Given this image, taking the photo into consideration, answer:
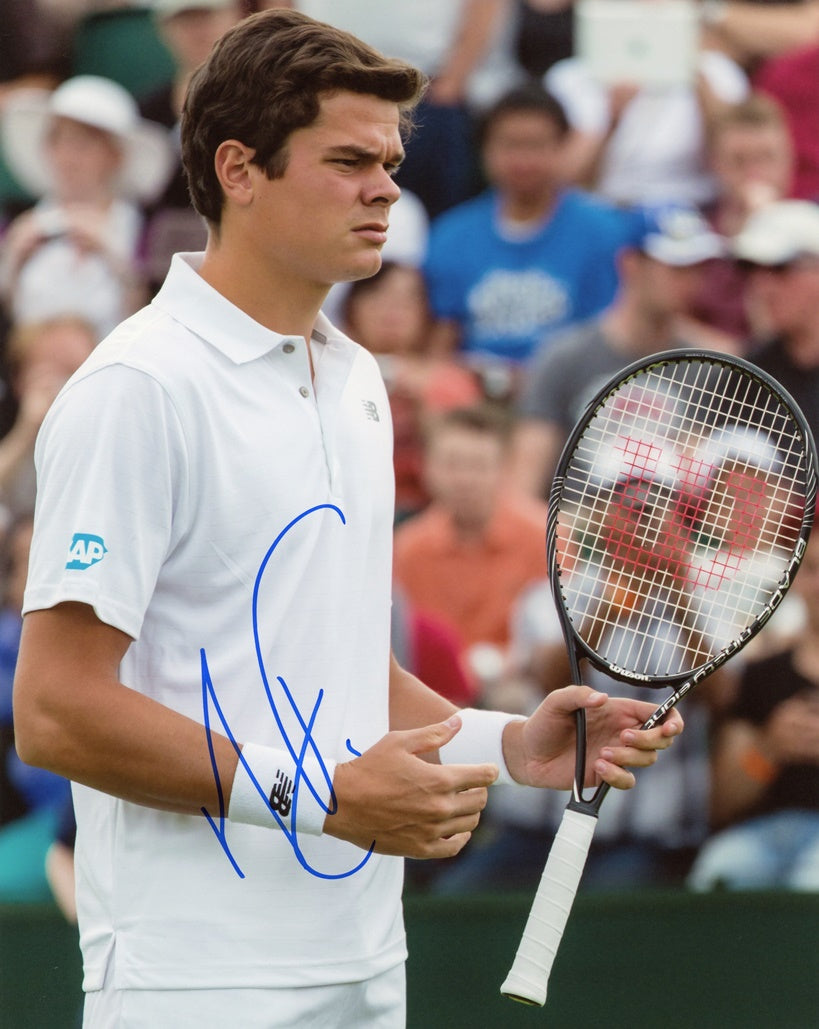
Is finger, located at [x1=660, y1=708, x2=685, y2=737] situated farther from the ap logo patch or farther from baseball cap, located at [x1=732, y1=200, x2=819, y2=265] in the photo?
baseball cap, located at [x1=732, y1=200, x2=819, y2=265]

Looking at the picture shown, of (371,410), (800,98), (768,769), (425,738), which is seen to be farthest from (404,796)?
(800,98)

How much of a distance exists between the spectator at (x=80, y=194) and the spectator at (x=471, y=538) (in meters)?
1.15

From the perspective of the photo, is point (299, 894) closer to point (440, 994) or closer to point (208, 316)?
point (208, 316)

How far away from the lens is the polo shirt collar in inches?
71.4

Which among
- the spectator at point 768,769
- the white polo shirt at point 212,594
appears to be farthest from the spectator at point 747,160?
the white polo shirt at point 212,594

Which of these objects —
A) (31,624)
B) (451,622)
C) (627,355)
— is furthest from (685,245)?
(31,624)

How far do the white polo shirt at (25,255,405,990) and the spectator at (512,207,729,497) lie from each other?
3.16 metres

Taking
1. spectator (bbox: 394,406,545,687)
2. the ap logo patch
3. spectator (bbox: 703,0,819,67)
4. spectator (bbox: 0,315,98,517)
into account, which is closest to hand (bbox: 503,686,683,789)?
the ap logo patch

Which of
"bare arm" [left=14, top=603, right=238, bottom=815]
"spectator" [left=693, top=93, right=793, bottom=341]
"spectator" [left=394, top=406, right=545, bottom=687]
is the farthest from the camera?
"spectator" [left=693, top=93, right=793, bottom=341]

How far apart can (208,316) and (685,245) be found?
3.62m

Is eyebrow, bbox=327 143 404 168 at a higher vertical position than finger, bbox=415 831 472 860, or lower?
higher

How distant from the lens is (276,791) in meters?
1.71

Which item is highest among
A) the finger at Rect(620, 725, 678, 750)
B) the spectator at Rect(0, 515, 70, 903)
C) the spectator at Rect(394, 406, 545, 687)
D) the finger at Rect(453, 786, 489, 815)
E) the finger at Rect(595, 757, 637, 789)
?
the finger at Rect(453, 786, 489, 815)
